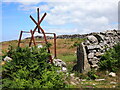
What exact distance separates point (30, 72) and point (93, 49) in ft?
17.6

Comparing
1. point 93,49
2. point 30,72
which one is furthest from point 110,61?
point 30,72

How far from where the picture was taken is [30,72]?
22.9ft

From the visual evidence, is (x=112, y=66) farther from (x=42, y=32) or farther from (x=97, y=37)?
(x=42, y=32)

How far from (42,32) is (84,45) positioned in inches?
120

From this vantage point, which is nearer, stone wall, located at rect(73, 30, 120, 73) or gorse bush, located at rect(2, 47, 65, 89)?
gorse bush, located at rect(2, 47, 65, 89)

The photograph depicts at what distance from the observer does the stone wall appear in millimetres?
11078

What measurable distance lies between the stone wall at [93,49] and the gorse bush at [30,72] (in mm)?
3559

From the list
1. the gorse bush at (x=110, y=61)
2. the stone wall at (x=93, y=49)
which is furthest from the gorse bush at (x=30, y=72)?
the gorse bush at (x=110, y=61)

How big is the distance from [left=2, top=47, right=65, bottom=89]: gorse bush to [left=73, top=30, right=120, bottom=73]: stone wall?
3.56 metres

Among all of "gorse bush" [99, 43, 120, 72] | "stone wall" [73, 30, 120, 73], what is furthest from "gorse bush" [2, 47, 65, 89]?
"gorse bush" [99, 43, 120, 72]

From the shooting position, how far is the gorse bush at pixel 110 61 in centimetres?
1087

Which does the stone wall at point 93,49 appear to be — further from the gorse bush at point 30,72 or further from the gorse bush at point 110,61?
the gorse bush at point 30,72

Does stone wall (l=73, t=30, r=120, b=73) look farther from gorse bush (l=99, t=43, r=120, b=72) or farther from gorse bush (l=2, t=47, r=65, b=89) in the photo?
gorse bush (l=2, t=47, r=65, b=89)

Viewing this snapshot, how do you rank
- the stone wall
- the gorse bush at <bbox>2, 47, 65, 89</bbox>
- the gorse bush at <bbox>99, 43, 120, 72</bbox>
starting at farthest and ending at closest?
1. the stone wall
2. the gorse bush at <bbox>99, 43, 120, 72</bbox>
3. the gorse bush at <bbox>2, 47, 65, 89</bbox>
